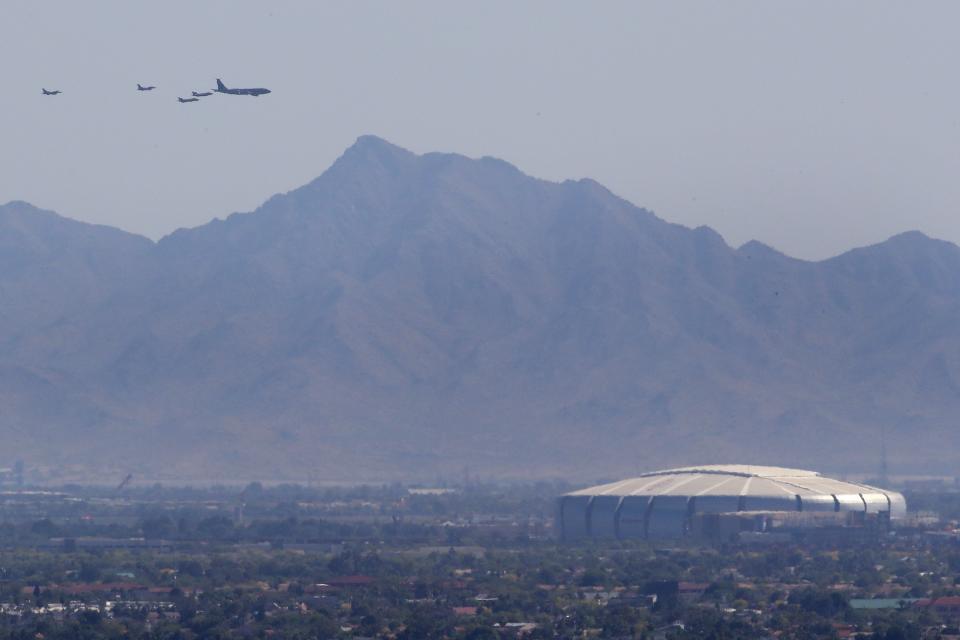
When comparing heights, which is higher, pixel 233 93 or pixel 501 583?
pixel 233 93

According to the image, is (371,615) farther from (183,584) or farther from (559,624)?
(183,584)

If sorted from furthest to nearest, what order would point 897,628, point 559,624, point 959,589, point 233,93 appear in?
point 959,589
point 233,93
point 559,624
point 897,628

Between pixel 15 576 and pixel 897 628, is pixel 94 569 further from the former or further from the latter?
pixel 897 628

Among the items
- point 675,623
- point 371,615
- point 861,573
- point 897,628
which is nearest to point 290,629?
point 371,615

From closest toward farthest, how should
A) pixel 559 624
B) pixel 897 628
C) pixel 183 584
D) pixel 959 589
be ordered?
pixel 897 628 → pixel 559 624 → pixel 959 589 → pixel 183 584

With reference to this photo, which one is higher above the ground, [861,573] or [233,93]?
[233,93]

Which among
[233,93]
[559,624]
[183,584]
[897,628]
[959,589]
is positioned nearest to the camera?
[897,628]

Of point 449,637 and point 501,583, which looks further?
point 501,583

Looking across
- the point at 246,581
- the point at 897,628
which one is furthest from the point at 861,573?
the point at 897,628

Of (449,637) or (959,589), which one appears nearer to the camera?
(449,637)
